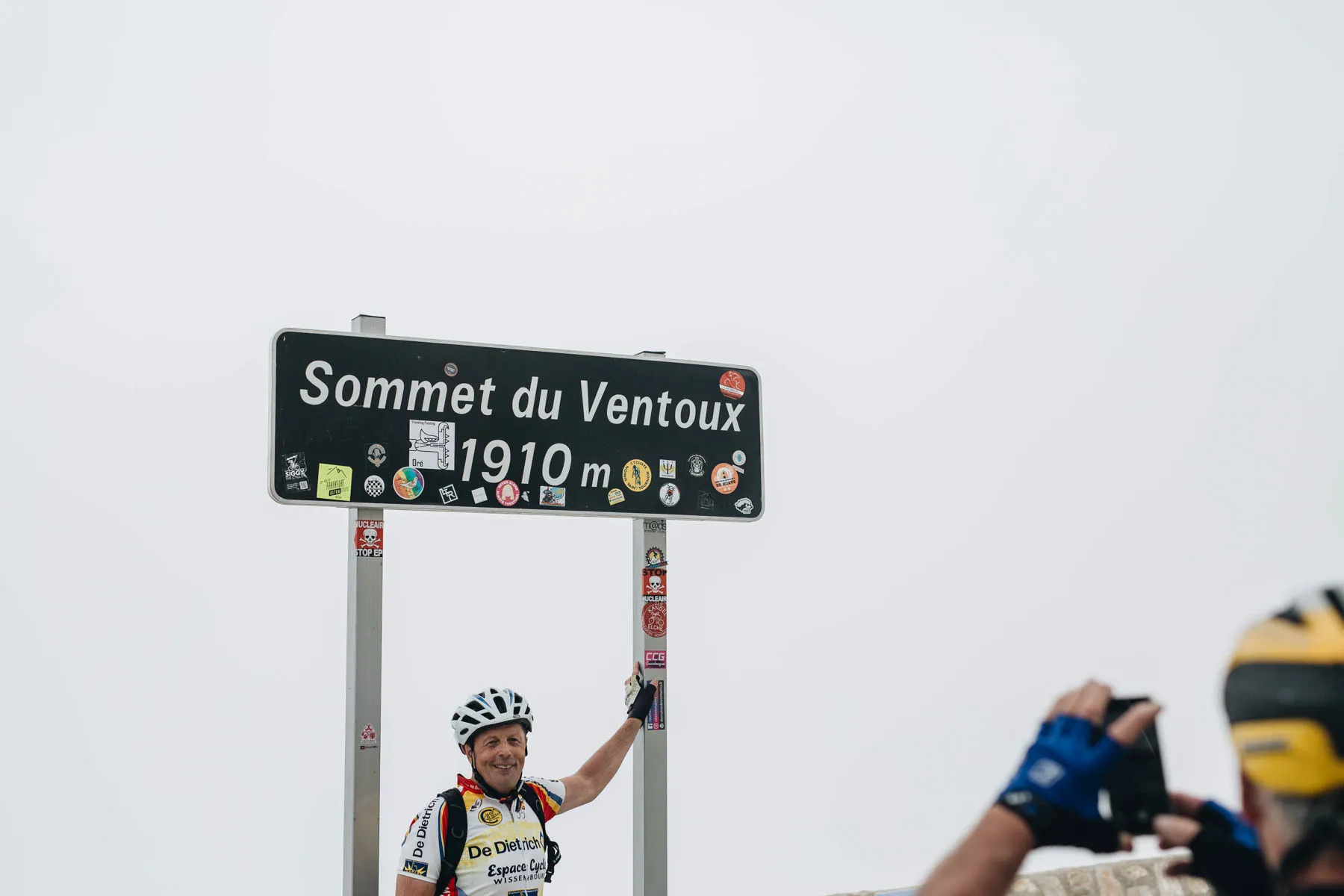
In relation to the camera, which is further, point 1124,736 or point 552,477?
point 552,477

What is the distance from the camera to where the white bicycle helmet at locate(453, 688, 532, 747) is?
439cm

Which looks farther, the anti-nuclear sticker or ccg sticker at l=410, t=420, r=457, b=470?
ccg sticker at l=410, t=420, r=457, b=470

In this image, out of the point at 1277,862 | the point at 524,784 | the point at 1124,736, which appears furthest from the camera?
the point at 524,784

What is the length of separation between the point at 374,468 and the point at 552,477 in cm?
64

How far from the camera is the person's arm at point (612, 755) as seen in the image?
15.4 ft

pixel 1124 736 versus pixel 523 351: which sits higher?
pixel 523 351

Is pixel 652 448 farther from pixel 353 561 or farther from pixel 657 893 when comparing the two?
pixel 657 893

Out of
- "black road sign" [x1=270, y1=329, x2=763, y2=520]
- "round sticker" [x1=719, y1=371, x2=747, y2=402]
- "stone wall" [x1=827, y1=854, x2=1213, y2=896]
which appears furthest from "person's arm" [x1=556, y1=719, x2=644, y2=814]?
"stone wall" [x1=827, y1=854, x2=1213, y2=896]

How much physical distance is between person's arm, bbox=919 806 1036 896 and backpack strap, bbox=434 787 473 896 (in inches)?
125

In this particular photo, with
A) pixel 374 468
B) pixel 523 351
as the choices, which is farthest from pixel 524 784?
pixel 523 351

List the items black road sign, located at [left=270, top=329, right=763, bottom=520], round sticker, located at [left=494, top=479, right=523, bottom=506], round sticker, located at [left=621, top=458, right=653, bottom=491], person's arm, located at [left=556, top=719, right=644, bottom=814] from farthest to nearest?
round sticker, located at [left=621, top=458, right=653, bottom=491], person's arm, located at [left=556, top=719, right=644, bottom=814], round sticker, located at [left=494, top=479, right=523, bottom=506], black road sign, located at [left=270, top=329, right=763, bottom=520]

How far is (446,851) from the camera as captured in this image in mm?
4176

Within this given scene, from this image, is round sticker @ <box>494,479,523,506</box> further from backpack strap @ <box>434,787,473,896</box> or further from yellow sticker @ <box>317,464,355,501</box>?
backpack strap @ <box>434,787,473,896</box>

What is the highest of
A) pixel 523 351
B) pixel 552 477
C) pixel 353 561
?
pixel 523 351
